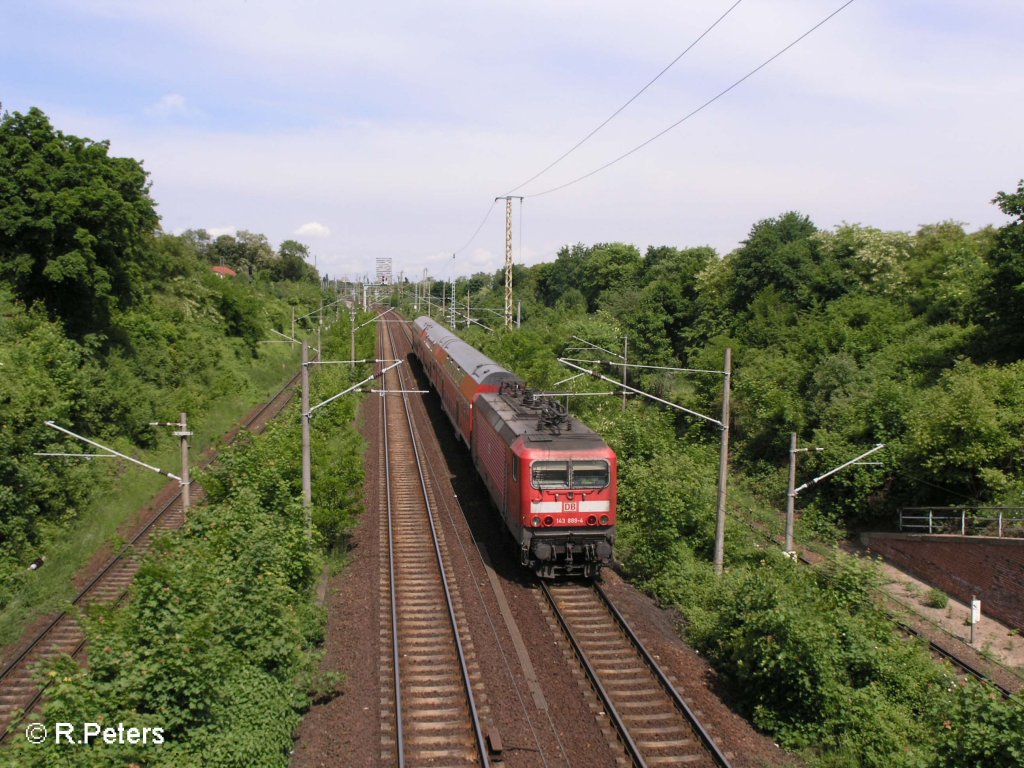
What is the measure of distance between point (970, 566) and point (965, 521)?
1.69 metres

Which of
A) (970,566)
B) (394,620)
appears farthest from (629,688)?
(970,566)

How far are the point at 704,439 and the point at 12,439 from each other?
2690cm

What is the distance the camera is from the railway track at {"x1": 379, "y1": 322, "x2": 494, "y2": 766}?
11.4m

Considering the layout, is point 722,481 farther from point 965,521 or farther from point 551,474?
point 965,521

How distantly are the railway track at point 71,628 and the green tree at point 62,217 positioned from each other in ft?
31.0

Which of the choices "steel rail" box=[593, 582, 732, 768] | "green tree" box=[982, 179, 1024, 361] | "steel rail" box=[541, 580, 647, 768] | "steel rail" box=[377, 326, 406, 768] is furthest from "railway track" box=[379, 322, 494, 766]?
"green tree" box=[982, 179, 1024, 361]

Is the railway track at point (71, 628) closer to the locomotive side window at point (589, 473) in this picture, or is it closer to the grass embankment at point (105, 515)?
the grass embankment at point (105, 515)

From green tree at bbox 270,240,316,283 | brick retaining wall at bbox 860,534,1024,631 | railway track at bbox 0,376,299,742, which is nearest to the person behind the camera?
railway track at bbox 0,376,299,742

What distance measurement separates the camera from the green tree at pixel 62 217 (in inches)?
1091

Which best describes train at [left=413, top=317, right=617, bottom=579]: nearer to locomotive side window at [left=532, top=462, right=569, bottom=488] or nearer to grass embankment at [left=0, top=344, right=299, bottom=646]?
locomotive side window at [left=532, top=462, right=569, bottom=488]

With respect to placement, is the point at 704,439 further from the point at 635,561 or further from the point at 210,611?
the point at 210,611

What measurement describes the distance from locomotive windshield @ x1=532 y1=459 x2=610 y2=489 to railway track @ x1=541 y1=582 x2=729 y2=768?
8.13 ft

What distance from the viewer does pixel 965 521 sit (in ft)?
73.4

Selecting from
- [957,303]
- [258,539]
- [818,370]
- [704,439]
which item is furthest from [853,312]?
[258,539]
